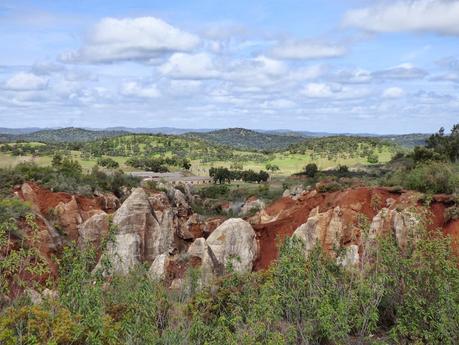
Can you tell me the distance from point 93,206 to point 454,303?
33710mm

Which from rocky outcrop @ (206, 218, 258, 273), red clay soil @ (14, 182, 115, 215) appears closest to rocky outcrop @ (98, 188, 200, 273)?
rocky outcrop @ (206, 218, 258, 273)

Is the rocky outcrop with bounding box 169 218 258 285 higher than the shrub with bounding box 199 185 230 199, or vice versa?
the rocky outcrop with bounding box 169 218 258 285

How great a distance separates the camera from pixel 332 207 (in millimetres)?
40344

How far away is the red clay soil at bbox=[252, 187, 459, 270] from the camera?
35938 millimetres

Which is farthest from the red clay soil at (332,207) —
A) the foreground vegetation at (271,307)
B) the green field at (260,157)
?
the green field at (260,157)

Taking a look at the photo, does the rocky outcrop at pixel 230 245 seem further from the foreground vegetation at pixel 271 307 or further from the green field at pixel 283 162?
the green field at pixel 283 162

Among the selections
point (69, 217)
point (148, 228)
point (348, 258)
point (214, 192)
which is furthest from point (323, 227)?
point (214, 192)

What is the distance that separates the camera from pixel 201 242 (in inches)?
1458

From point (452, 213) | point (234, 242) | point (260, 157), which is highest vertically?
point (452, 213)

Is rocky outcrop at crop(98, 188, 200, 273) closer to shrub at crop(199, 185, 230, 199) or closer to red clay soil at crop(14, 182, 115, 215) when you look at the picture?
red clay soil at crop(14, 182, 115, 215)

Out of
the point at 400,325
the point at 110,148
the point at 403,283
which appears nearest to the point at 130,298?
the point at 400,325

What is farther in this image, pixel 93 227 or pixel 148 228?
pixel 148 228

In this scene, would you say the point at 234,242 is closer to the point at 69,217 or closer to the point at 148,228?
the point at 148,228

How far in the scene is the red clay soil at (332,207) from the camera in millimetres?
35938
